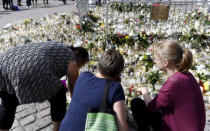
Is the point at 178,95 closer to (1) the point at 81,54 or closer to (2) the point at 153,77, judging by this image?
(1) the point at 81,54

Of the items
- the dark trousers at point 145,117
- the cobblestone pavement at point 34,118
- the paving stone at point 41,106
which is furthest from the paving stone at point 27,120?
the dark trousers at point 145,117

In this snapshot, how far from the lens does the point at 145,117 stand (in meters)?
2.04

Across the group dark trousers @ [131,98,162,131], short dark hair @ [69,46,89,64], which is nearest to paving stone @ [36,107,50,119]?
short dark hair @ [69,46,89,64]

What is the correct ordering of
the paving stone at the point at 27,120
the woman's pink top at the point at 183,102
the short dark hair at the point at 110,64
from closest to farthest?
the short dark hair at the point at 110,64, the woman's pink top at the point at 183,102, the paving stone at the point at 27,120

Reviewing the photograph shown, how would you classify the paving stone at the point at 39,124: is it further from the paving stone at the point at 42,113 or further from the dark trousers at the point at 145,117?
the dark trousers at the point at 145,117

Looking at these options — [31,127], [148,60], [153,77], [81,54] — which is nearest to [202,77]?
[153,77]

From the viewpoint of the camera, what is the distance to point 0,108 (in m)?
1.81

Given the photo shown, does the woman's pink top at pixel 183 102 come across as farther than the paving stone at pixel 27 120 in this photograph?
No

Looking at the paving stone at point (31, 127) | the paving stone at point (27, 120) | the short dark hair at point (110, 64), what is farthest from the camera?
the paving stone at point (27, 120)

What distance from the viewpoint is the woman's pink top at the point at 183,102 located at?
5.25 ft

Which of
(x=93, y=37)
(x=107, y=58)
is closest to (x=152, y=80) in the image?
(x=107, y=58)

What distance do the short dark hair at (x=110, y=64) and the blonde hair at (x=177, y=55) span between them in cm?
46

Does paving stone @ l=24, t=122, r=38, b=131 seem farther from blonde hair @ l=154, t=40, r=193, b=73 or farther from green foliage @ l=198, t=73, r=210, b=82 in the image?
green foliage @ l=198, t=73, r=210, b=82

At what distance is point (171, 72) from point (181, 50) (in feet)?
0.68
